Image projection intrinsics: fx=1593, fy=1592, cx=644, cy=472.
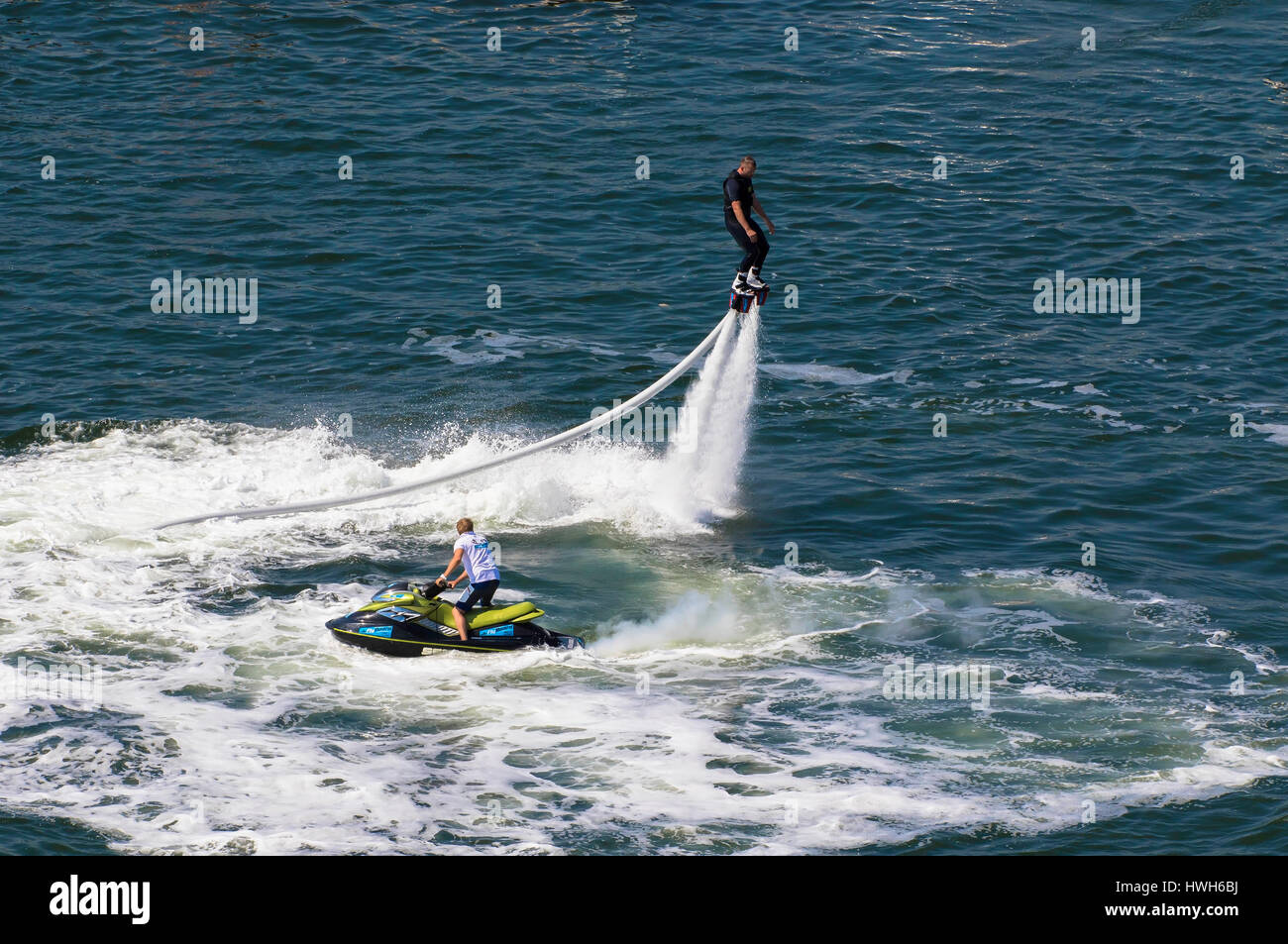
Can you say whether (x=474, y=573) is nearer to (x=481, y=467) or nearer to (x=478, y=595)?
(x=478, y=595)

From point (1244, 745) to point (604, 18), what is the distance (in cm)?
3772

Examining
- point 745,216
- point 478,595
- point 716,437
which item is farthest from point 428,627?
point 716,437

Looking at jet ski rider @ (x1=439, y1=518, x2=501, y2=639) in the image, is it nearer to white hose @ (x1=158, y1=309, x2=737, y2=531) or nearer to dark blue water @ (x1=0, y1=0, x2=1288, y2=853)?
dark blue water @ (x1=0, y1=0, x2=1288, y2=853)

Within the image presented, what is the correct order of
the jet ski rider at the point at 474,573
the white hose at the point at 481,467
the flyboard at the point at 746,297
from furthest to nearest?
the white hose at the point at 481,467, the flyboard at the point at 746,297, the jet ski rider at the point at 474,573

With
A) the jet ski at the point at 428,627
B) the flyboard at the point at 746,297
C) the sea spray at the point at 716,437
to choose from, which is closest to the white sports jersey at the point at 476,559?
the jet ski at the point at 428,627

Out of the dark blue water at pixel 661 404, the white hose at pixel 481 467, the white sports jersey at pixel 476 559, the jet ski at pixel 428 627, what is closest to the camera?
the dark blue water at pixel 661 404

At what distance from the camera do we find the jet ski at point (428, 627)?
2417 centimetres

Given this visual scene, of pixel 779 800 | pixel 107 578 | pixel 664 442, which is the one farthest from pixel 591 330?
pixel 779 800

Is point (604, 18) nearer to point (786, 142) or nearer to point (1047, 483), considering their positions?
point (786, 142)

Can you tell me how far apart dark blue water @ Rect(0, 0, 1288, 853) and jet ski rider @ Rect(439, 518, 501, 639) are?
92 cm

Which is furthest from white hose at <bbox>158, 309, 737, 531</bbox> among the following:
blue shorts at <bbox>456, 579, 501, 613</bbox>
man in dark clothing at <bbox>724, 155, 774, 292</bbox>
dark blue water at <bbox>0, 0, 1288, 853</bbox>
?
blue shorts at <bbox>456, 579, 501, 613</bbox>

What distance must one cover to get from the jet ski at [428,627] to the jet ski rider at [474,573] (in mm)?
149

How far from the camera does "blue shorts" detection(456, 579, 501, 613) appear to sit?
24.5m

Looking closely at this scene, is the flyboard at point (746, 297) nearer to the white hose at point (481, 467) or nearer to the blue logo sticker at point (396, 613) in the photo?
the white hose at point (481, 467)
